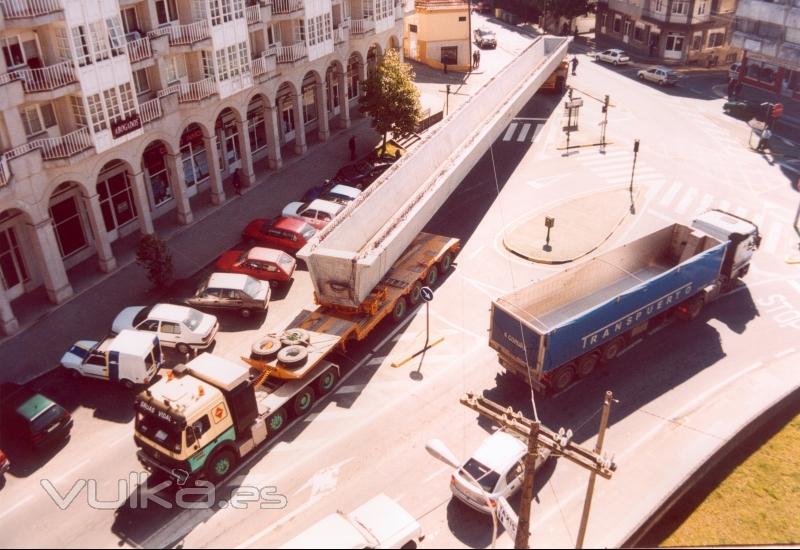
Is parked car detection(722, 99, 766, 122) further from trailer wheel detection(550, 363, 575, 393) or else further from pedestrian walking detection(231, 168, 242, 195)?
pedestrian walking detection(231, 168, 242, 195)

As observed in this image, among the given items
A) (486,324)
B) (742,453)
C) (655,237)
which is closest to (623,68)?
(655,237)

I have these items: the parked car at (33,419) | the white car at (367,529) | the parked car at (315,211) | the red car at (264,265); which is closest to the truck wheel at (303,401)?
the white car at (367,529)

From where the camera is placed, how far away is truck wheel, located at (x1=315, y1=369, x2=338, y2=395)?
2992 cm

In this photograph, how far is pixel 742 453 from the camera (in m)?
27.4

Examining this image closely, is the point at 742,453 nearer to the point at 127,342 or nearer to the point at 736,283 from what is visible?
the point at 736,283

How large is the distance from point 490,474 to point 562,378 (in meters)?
7.37

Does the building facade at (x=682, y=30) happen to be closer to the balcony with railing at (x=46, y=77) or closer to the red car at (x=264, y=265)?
the red car at (x=264, y=265)

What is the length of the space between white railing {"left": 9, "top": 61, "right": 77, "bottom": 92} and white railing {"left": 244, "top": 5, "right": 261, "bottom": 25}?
50.5 feet

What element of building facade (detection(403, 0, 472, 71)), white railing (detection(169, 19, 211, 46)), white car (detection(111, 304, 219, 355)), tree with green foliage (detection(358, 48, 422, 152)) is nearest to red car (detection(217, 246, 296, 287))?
white car (detection(111, 304, 219, 355))

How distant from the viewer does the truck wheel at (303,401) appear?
28.8 metres

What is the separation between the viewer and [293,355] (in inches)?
1139

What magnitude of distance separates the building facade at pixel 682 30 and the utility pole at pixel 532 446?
2891 inches

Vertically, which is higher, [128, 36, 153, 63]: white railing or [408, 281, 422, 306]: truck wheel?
[128, 36, 153, 63]: white railing

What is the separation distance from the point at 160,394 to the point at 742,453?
22.6m
